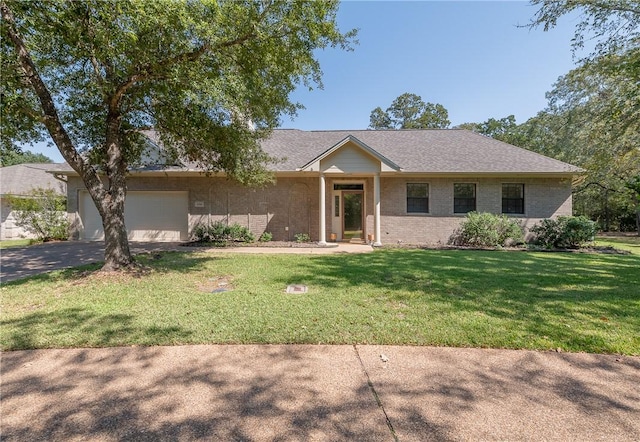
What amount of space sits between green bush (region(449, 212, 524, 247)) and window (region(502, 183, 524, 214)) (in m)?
0.75

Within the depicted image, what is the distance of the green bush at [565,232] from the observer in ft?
39.4

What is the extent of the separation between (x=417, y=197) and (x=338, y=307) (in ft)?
34.5

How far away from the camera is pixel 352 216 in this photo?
14664mm

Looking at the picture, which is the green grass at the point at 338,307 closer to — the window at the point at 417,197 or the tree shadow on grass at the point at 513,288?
the tree shadow on grass at the point at 513,288

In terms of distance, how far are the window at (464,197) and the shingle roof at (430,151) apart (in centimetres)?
90

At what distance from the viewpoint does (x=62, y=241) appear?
14.6 meters

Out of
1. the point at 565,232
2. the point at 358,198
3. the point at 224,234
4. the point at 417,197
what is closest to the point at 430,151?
the point at 417,197

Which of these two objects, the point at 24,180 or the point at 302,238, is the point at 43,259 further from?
the point at 24,180

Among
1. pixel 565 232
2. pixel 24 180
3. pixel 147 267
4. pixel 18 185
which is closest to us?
pixel 147 267

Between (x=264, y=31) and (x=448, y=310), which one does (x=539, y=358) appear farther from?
(x=264, y=31)

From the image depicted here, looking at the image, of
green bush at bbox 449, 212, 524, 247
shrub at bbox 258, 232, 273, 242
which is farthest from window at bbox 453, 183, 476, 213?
shrub at bbox 258, 232, 273, 242

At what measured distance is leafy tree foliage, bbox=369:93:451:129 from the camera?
4241 centimetres

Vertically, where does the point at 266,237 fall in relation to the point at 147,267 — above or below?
above

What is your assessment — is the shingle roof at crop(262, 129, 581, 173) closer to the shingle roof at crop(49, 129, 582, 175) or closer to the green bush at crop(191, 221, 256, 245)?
the shingle roof at crop(49, 129, 582, 175)
